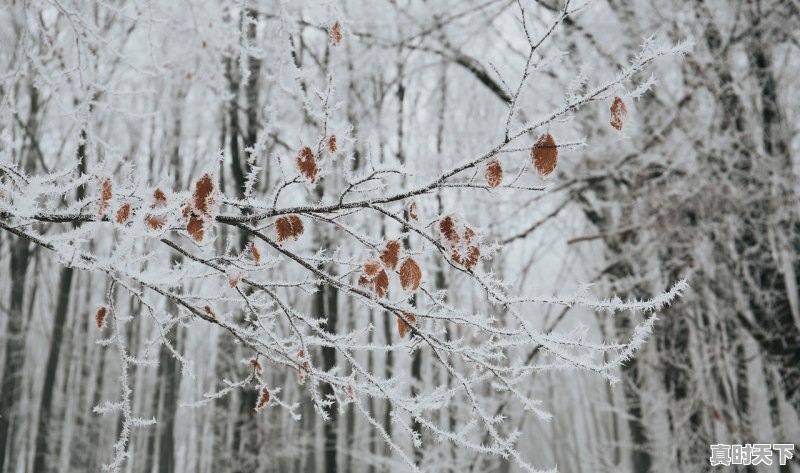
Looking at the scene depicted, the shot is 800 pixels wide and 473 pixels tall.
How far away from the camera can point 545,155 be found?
1.38 m

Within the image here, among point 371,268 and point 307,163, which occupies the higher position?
point 307,163

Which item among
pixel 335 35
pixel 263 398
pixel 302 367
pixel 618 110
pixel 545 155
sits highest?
pixel 335 35

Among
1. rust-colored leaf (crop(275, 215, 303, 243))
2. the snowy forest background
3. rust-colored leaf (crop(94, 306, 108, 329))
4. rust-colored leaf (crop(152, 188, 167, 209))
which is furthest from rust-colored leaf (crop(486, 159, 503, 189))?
rust-colored leaf (crop(94, 306, 108, 329))

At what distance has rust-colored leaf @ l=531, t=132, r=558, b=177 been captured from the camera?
1366mm

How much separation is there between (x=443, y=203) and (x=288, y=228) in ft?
21.2

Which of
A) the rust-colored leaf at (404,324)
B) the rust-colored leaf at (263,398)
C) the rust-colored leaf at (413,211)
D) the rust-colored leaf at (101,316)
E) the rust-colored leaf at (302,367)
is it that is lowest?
the rust-colored leaf at (263,398)

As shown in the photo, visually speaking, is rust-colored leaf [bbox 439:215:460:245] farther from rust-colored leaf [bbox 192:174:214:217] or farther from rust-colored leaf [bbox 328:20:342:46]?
rust-colored leaf [bbox 328:20:342:46]

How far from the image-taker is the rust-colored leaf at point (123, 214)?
4.96ft

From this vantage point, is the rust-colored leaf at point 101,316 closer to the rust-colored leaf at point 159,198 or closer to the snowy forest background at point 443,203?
the snowy forest background at point 443,203

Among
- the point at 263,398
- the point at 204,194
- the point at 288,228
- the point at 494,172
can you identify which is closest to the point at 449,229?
the point at 494,172

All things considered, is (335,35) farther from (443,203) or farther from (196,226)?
(443,203)

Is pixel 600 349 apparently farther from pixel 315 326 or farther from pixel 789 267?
pixel 789 267

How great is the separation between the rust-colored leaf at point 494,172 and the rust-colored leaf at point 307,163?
0.42 m

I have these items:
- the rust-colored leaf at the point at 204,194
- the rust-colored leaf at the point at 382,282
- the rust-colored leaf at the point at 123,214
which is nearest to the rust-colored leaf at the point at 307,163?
the rust-colored leaf at the point at 204,194
